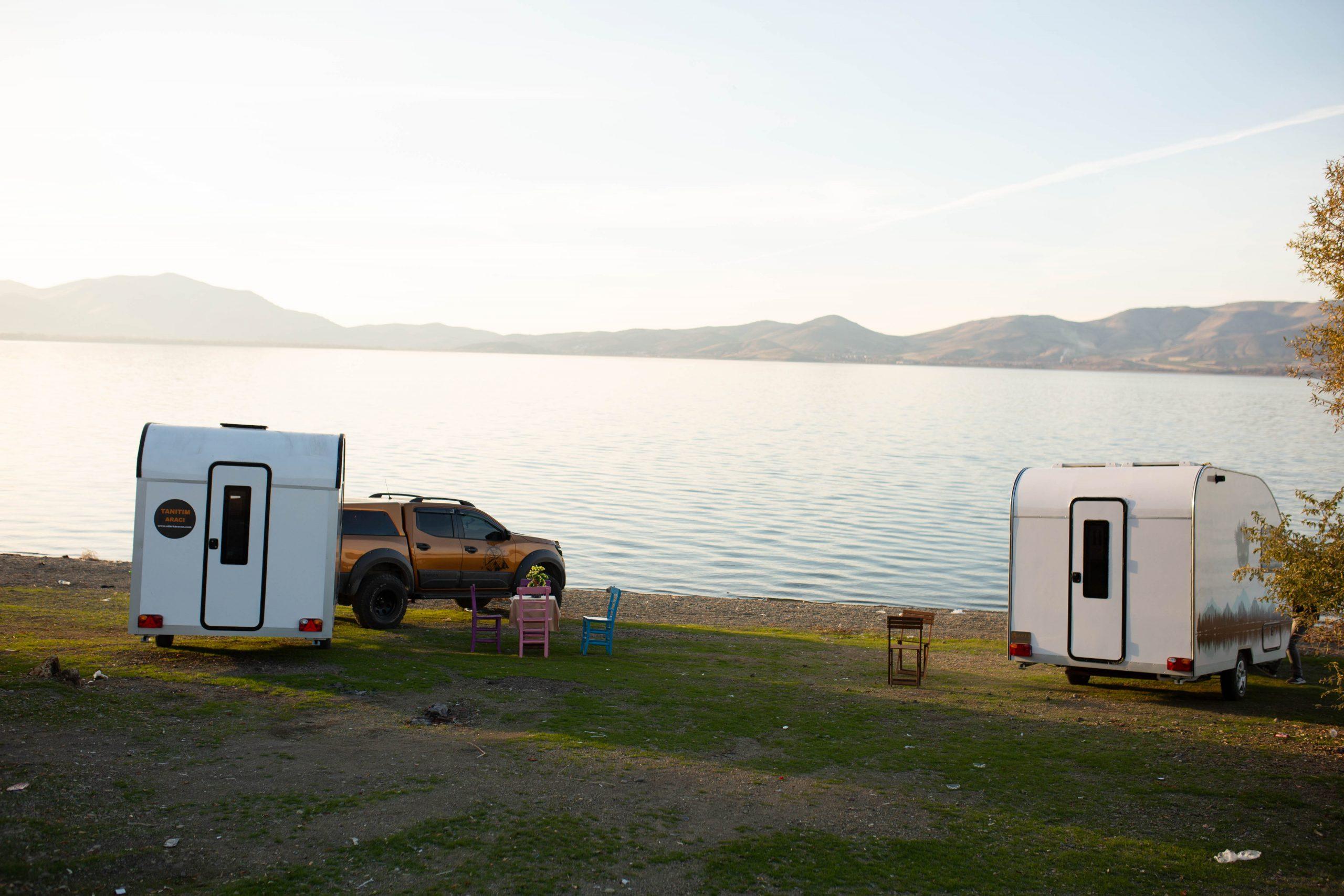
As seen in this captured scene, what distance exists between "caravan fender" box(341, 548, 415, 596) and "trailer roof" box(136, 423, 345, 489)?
2755 millimetres

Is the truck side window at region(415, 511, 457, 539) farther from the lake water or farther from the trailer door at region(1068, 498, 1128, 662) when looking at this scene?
the lake water

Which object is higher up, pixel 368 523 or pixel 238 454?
pixel 238 454

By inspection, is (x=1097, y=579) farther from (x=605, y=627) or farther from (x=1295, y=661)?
(x=605, y=627)

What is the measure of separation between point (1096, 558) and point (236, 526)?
10960 millimetres

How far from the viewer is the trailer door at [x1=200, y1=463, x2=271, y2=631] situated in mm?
12406

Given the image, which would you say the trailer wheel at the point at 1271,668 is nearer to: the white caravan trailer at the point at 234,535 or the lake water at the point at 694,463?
the lake water at the point at 694,463

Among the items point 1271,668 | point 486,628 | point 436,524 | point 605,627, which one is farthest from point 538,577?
point 1271,668

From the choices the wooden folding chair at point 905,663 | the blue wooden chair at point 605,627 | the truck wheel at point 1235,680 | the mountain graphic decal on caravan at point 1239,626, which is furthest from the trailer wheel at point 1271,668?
the blue wooden chair at point 605,627

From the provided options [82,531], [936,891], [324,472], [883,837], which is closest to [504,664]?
[324,472]

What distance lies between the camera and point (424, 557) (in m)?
16.1

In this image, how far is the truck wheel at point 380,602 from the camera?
1552 cm

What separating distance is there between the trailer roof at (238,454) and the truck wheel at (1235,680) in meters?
12.0

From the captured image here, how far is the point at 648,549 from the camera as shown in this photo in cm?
3222

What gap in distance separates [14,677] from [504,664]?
5506 millimetres
